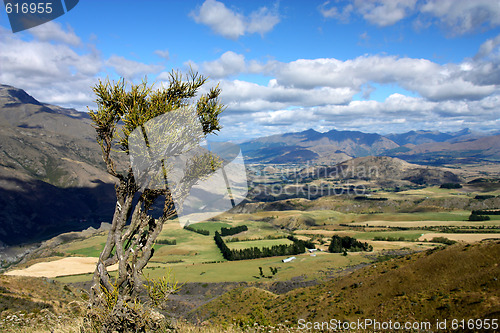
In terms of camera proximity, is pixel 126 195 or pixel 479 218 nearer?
pixel 126 195

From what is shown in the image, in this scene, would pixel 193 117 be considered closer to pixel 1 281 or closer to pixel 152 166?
pixel 152 166

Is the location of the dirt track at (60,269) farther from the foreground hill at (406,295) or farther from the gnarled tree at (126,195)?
the gnarled tree at (126,195)

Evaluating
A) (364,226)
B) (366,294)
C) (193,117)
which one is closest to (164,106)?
(193,117)

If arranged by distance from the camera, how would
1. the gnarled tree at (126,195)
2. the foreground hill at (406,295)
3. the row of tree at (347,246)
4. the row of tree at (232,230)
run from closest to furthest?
the gnarled tree at (126,195) → the foreground hill at (406,295) → the row of tree at (347,246) → the row of tree at (232,230)

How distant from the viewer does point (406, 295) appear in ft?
78.3

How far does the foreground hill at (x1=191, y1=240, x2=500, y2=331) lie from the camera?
61.6 feet

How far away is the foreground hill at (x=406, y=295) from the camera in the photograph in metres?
18.8

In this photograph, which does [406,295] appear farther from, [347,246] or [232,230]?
[232,230]

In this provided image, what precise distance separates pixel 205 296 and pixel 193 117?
155 ft

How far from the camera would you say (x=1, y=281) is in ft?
109
